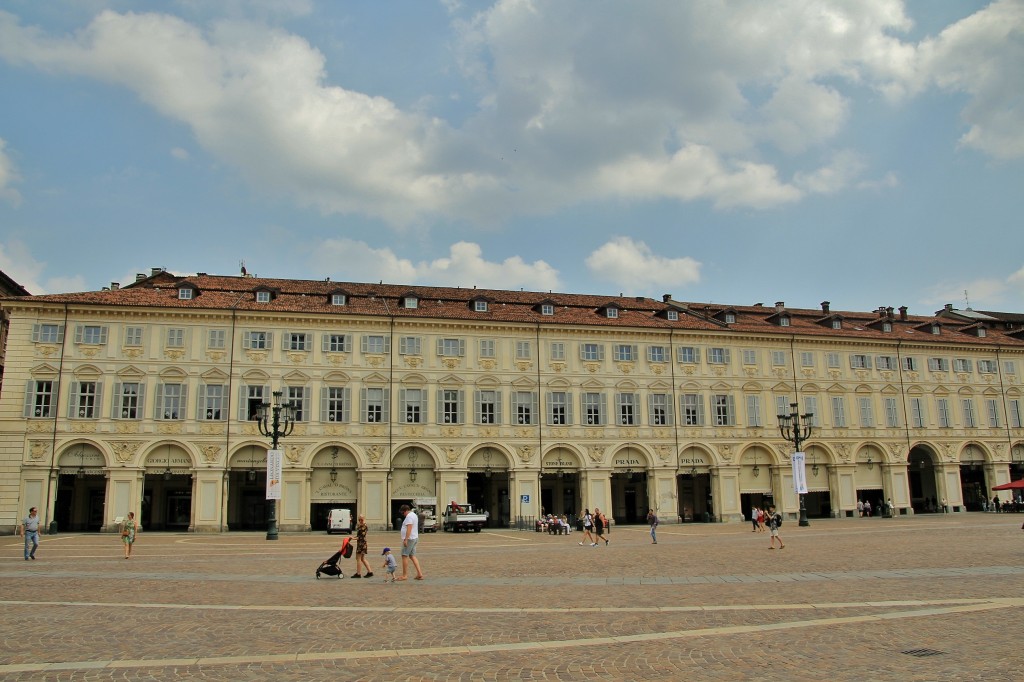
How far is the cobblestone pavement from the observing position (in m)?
9.83

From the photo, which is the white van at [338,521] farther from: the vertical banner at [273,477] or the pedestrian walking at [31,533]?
the pedestrian walking at [31,533]

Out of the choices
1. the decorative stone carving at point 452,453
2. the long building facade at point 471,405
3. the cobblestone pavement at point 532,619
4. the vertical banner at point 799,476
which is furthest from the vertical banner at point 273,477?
the vertical banner at point 799,476

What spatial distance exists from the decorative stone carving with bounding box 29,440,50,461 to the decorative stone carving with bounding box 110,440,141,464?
335 cm

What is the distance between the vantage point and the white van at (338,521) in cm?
4503

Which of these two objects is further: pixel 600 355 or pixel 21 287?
pixel 21 287

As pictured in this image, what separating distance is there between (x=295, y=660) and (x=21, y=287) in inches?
2367

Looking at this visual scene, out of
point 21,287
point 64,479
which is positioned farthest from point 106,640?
point 21,287

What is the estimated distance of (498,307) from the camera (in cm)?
5572

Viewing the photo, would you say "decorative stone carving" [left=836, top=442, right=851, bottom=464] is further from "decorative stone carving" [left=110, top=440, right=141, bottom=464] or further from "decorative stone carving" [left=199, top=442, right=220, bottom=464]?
"decorative stone carving" [left=110, top=440, right=141, bottom=464]

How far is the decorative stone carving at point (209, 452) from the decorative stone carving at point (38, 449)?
8183 mm

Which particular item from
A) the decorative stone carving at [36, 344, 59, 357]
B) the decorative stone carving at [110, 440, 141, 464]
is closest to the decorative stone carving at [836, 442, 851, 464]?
the decorative stone carving at [110, 440, 141, 464]

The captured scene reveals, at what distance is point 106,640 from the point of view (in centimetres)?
1162

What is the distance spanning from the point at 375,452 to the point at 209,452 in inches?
383

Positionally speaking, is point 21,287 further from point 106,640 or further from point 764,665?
point 764,665
